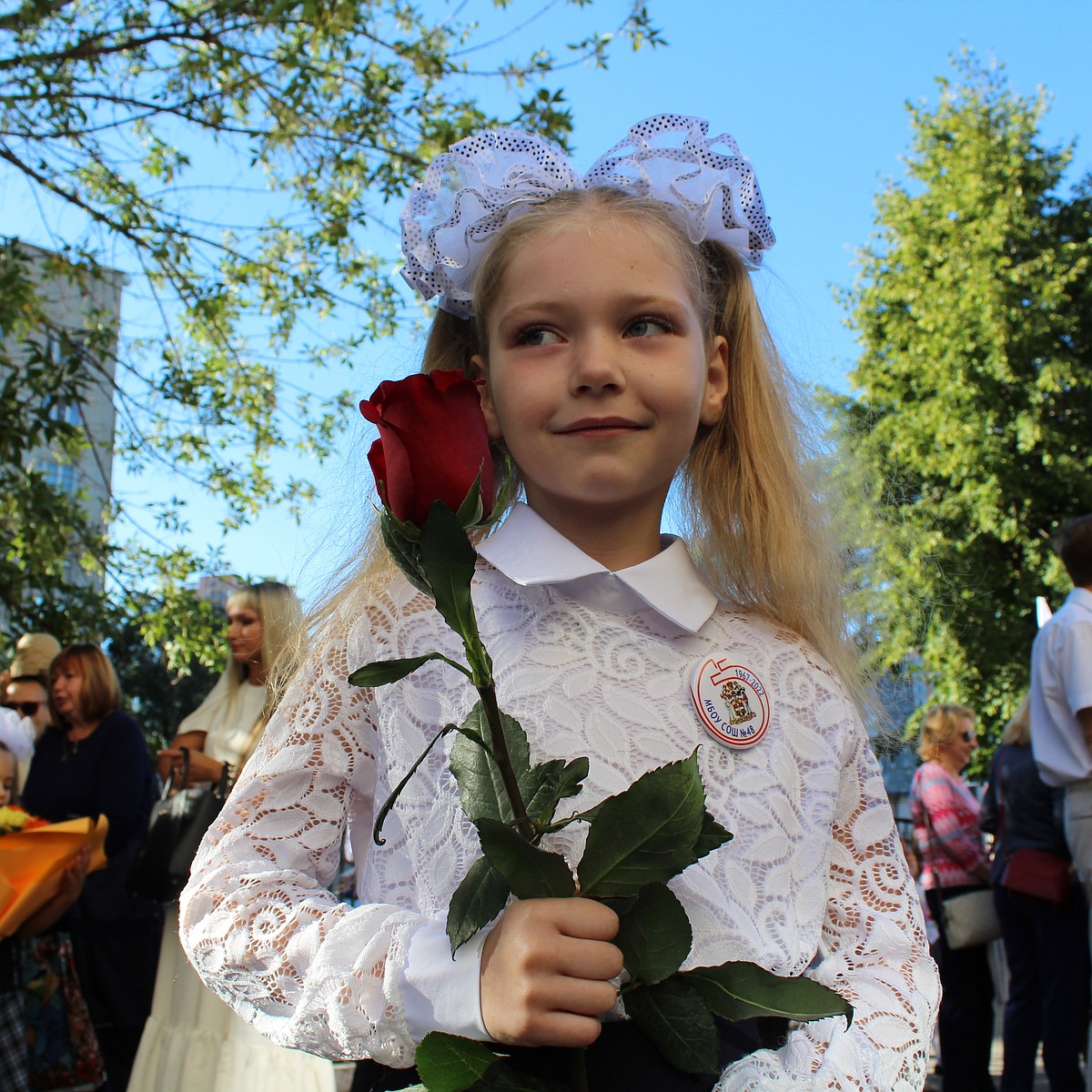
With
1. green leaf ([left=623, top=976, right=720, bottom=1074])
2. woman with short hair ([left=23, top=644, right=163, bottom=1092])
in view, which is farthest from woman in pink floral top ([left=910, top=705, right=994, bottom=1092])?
green leaf ([left=623, top=976, right=720, bottom=1074])

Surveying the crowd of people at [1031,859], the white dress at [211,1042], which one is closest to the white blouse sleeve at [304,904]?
the white dress at [211,1042]

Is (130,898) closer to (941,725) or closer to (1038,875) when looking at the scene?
(1038,875)

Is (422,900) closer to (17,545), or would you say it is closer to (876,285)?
(17,545)

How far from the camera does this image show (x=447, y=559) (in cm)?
87

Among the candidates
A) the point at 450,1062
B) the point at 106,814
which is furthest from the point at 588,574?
the point at 106,814

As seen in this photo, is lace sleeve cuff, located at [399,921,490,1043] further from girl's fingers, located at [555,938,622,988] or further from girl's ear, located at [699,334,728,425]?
girl's ear, located at [699,334,728,425]

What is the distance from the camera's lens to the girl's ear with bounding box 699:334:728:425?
167 centimetres

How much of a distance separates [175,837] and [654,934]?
2.89 metres

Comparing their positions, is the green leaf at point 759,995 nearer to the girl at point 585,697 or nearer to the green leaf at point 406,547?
the girl at point 585,697

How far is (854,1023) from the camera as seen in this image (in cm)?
118

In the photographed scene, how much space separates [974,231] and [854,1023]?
54.4 ft

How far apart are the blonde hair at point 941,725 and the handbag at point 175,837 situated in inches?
132

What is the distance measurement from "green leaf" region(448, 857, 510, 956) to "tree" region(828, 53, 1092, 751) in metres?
13.7

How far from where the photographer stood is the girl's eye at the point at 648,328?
1.42m
